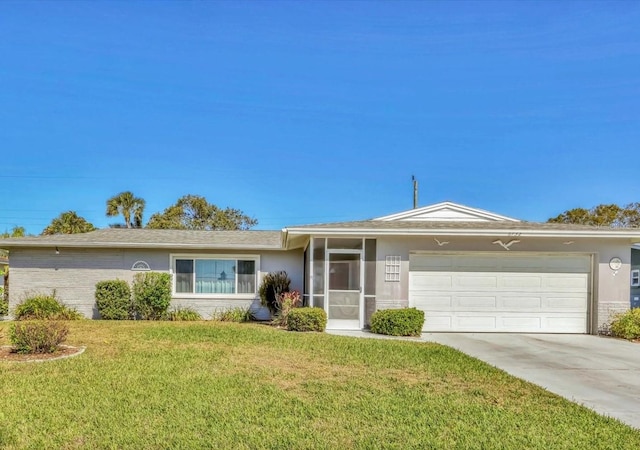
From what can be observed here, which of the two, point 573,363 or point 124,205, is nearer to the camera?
point 573,363

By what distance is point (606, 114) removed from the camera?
17.7 meters

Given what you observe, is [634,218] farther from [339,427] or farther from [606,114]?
[339,427]

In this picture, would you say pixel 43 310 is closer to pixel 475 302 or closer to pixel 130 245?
pixel 130 245

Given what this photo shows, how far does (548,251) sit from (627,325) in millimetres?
2736

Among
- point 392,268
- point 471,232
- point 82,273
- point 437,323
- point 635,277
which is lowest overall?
point 437,323

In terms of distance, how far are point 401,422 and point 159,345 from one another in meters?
6.26

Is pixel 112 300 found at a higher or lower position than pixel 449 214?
lower

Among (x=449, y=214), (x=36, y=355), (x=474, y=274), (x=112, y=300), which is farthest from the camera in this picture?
(x=449, y=214)

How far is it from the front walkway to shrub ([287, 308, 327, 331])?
0.55m

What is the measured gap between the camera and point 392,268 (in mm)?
12289

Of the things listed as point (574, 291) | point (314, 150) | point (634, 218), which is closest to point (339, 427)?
point (574, 291)

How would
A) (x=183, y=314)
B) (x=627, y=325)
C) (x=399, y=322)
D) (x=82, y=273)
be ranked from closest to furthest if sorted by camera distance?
(x=399, y=322)
(x=627, y=325)
(x=183, y=314)
(x=82, y=273)

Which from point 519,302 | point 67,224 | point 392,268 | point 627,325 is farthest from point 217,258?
point 67,224

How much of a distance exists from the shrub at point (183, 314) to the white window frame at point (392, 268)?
7064 mm
